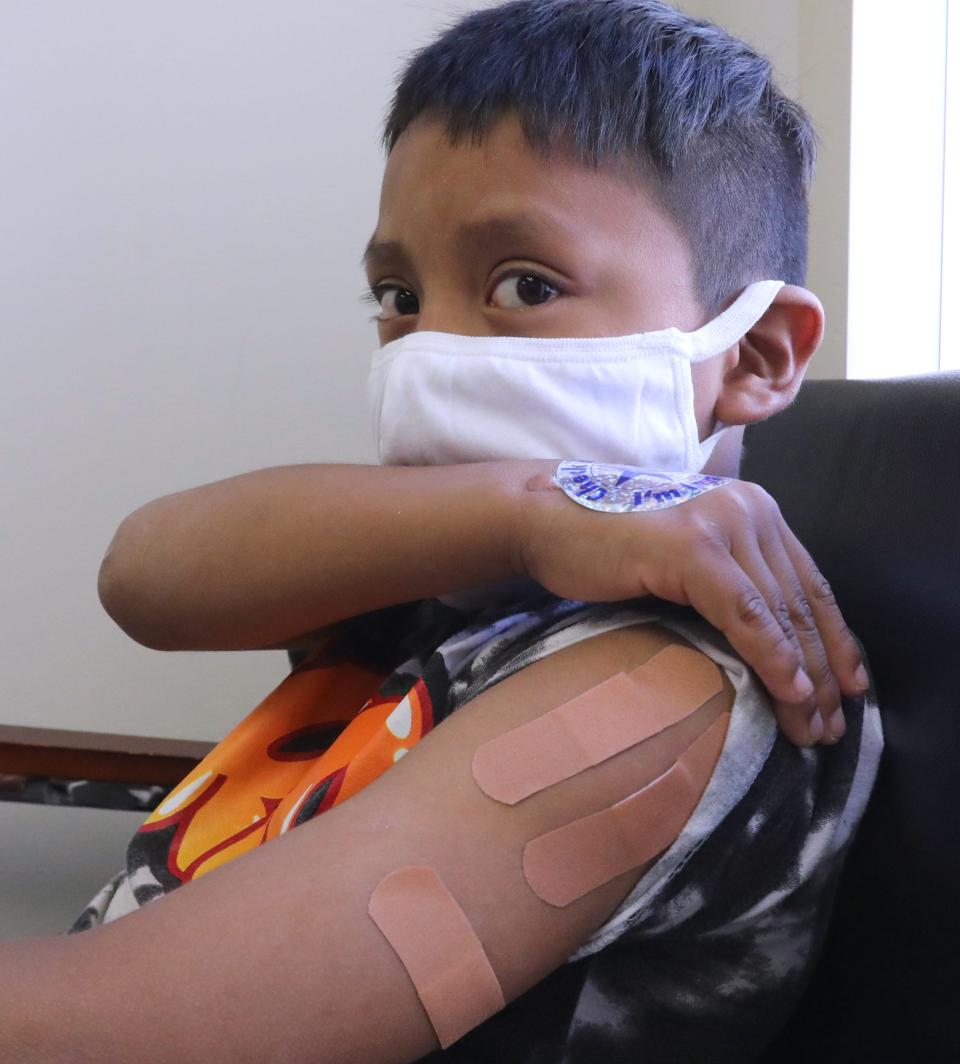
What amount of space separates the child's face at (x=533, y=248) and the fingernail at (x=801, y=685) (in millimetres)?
240

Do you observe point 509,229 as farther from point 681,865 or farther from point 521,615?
point 681,865

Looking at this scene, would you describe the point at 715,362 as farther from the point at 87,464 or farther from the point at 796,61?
the point at 87,464

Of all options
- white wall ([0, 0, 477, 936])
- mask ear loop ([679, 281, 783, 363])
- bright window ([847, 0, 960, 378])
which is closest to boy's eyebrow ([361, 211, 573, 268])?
mask ear loop ([679, 281, 783, 363])

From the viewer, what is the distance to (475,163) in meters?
0.72

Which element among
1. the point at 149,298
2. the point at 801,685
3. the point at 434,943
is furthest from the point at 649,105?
the point at 149,298

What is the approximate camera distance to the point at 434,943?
0.49 metres

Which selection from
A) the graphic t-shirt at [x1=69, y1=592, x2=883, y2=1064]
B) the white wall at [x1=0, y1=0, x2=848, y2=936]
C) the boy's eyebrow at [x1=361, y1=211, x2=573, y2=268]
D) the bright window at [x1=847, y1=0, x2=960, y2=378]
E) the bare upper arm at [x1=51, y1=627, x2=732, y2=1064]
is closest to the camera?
the bare upper arm at [x1=51, y1=627, x2=732, y2=1064]

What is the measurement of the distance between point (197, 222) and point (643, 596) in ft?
4.16

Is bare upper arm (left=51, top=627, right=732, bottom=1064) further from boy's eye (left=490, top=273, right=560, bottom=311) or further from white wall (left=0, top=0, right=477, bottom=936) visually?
white wall (left=0, top=0, right=477, bottom=936)

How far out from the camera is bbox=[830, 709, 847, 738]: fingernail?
1.98ft

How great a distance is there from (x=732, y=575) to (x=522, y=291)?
25 centimetres

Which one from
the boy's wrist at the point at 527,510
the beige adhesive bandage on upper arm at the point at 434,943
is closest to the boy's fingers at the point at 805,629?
the boy's wrist at the point at 527,510

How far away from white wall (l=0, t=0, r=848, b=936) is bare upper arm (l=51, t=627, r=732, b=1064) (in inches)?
47.8

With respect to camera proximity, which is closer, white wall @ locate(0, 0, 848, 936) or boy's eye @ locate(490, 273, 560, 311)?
boy's eye @ locate(490, 273, 560, 311)
